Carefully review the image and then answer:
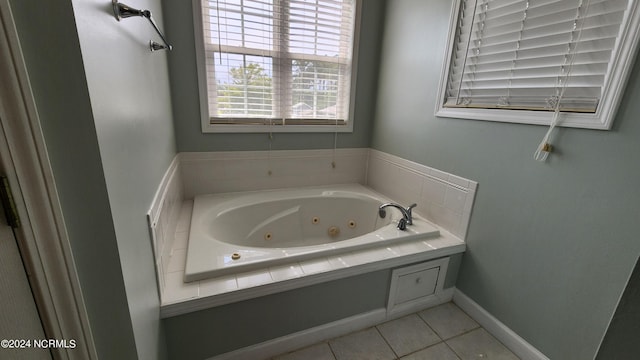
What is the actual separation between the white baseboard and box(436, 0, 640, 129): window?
108cm

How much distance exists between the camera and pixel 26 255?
0.51m

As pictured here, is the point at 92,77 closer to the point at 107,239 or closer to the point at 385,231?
the point at 107,239

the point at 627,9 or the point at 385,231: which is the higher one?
the point at 627,9

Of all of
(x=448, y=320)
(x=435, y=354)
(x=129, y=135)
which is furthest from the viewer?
(x=448, y=320)

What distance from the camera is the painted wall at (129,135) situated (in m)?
0.60

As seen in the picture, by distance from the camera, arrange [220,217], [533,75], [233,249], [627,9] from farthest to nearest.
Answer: [220,217], [233,249], [533,75], [627,9]

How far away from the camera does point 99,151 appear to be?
0.58 metres

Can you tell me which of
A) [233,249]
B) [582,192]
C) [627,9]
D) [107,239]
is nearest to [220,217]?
[233,249]

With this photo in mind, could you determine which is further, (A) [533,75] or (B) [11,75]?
(A) [533,75]

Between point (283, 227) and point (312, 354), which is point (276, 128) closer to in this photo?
point (283, 227)

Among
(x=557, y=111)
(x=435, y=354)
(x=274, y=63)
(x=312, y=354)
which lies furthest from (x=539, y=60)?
(x=312, y=354)

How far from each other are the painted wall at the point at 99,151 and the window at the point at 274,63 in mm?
1030

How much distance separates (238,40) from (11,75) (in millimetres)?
1670

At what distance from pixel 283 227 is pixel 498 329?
4.87 ft
